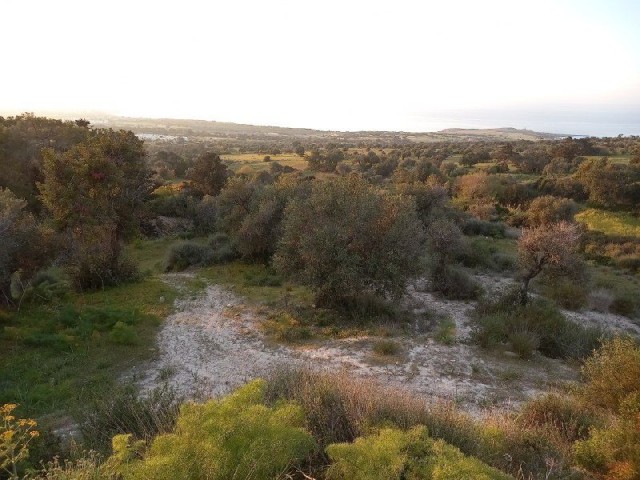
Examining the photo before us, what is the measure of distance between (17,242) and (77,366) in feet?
17.6

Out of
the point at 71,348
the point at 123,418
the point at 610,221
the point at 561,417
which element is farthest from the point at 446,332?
the point at 610,221

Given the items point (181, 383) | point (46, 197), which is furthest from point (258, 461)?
point (46, 197)

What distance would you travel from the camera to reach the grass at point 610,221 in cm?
3152

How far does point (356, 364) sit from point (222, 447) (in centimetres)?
811

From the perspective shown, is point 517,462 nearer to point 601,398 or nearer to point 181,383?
point 601,398

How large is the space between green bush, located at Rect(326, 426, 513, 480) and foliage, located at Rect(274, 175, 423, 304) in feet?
33.0

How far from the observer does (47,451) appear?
6.84 metres

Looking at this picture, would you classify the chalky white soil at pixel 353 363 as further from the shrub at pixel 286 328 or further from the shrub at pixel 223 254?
the shrub at pixel 223 254

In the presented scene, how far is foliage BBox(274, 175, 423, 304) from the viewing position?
15.3 metres

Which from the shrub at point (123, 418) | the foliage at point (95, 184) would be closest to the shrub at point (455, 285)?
the shrub at point (123, 418)

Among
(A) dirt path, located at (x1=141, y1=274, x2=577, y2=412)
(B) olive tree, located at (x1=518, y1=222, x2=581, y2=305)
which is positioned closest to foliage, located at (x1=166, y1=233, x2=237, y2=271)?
(A) dirt path, located at (x1=141, y1=274, x2=577, y2=412)

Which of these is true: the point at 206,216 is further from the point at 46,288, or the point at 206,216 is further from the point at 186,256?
the point at 46,288

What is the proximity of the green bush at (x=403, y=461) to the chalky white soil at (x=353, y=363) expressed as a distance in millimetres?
5538

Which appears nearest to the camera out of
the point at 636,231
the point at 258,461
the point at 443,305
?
the point at 258,461
